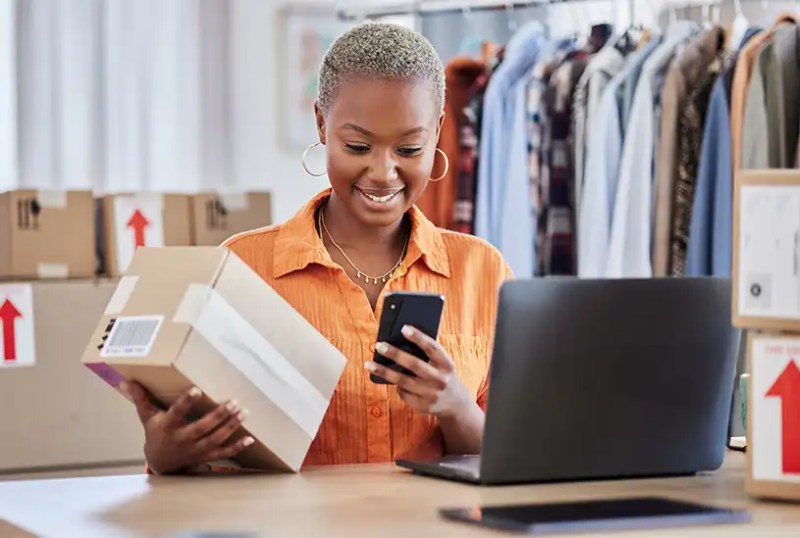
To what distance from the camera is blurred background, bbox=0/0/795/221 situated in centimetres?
440

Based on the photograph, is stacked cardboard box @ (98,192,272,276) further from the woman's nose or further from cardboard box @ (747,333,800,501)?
cardboard box @ (747,333,800,501)

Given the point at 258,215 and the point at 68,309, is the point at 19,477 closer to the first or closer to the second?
the point at 68,309

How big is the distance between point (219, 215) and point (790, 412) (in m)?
2.13

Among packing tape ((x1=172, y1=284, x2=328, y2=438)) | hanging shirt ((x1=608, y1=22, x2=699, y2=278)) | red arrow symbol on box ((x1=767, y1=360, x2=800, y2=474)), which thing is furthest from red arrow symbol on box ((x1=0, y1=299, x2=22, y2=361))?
red arrow symbol on box ((x1=767, y1=360, x2=800, y2=474))

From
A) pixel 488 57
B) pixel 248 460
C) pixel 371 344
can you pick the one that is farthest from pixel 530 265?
pixel 248 460

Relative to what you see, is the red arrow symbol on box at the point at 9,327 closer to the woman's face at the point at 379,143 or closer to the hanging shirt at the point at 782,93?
the woman's face at the point at 379,143

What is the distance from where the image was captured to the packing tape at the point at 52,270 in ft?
10.3

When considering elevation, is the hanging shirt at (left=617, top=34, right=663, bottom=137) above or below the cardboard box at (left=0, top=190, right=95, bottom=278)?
above

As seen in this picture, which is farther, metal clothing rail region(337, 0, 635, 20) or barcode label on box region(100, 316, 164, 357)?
metal clothing rail region(337, 0, 635, 20)

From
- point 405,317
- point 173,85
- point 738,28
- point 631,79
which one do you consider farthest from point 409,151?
point 173,85

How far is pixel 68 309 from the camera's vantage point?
10.3ft

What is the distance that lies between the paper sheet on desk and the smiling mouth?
55 cm

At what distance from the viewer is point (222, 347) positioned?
1562mm

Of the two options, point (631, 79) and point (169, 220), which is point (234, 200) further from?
point (631, 79)
